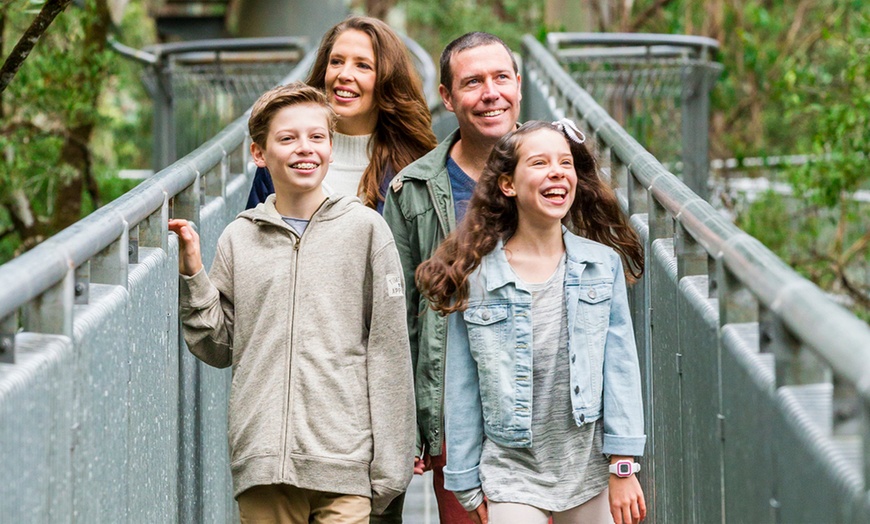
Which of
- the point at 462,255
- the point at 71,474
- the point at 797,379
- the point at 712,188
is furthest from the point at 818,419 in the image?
the point at 712,188

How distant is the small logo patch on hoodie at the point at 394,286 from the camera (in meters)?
3.33

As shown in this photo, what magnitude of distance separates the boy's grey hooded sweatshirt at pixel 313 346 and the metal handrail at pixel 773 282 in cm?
73

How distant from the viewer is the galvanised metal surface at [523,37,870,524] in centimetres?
172

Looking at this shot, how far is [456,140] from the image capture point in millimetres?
4027

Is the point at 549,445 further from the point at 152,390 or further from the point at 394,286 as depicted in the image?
the point at 152,390

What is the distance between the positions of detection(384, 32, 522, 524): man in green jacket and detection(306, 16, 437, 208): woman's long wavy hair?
0.35 metres

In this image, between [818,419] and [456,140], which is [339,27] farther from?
[818,419]

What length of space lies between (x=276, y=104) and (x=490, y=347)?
83 centimetres

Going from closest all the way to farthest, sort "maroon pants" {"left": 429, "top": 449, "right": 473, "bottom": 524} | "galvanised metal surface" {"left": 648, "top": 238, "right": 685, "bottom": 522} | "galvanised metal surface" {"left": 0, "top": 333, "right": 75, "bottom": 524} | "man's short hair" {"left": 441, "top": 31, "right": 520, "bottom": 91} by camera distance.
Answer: "galvanised metal surface" {"left": 0, "top": 333, "right": 75, "bottom": 524}, "galvanised metal surface" {"left": 648, "top": 238, "right": 685, "bottom": 522}, "maroon pants" {"left": 429, "top": 449, "right": 473, "bottom": 524}, "man's short hair" {"left": 441, "top": 31, "right": 520, "bottom": 91}

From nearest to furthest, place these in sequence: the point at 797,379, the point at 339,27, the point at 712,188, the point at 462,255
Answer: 1. the point at 797,379
2. the point at 462,255
3. the point at 339,27
4. the point at 712,188

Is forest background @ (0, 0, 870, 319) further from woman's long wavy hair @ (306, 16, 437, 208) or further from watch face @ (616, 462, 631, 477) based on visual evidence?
watch face @ (616, 462, 631, 477)

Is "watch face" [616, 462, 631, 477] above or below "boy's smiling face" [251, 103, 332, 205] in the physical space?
below

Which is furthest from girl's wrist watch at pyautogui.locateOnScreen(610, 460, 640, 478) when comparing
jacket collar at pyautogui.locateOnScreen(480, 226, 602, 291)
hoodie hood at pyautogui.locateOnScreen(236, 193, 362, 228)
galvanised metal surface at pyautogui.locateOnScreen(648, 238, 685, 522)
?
hoodie hood at pyautogui.locateOnScreen(236, 193, 362, 228)

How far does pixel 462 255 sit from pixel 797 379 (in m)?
1.45
